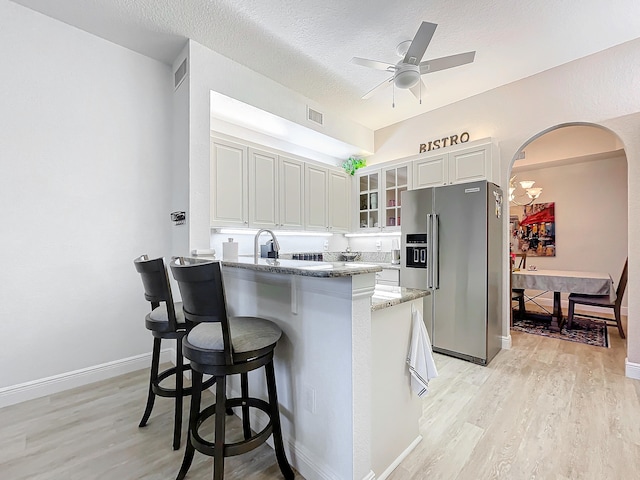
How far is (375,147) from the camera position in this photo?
16.5 feet

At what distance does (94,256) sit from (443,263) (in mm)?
3618

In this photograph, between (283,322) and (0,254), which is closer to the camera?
(283,322)

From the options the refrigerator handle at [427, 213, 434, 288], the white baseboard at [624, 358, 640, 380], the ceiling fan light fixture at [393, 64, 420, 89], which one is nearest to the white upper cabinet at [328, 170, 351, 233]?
the refrigerator handle at [427, 213, 434, 288]

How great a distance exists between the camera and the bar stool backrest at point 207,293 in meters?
1.27

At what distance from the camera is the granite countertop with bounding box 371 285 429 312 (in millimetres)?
1472

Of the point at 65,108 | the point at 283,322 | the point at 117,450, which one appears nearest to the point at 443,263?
the point at 283,322

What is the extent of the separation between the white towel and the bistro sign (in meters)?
3.15

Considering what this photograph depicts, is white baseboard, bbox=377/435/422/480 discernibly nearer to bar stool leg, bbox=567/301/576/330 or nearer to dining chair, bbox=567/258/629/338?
dining chair, bbox=567/258/629/338

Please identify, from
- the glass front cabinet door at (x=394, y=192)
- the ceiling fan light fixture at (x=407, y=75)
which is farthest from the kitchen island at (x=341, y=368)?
the glass front cabinet door at (x=394, y=192)

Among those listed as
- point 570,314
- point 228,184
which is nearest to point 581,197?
point 570,314

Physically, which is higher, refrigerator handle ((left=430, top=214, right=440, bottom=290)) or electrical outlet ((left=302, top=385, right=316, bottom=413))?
refrigerator handle ((left=430, top=214, right=440, bottom=290))

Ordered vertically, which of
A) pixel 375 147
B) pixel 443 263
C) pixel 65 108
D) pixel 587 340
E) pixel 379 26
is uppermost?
pixel 379 26

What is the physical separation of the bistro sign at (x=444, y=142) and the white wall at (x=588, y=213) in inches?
119

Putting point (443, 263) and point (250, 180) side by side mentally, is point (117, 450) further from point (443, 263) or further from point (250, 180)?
point (443, 263)
